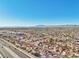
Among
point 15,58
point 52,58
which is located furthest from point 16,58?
point 52,58

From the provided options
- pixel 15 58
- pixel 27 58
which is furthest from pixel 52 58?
pixel 15 58

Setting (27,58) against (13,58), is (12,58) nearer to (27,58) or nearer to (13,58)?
(13,58)

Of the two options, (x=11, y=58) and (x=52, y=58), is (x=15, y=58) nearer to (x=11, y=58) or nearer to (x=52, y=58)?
(x=11, y=58)

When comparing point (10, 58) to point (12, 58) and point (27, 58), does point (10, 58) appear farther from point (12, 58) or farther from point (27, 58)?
point (27, 58)

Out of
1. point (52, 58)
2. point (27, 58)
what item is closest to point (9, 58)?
point (27, 58)

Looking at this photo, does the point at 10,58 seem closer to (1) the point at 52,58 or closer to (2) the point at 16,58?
(2) the point at 16,58

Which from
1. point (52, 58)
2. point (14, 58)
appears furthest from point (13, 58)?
point (52, 58)
